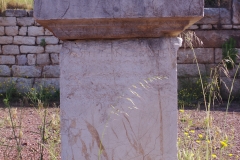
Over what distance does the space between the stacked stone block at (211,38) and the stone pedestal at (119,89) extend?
5.55m

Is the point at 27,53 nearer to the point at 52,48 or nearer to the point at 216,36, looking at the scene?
the point at 52,48

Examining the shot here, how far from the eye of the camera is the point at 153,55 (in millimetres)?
1962

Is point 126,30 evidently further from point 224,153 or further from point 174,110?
point 224,153

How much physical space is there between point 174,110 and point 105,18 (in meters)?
0.59

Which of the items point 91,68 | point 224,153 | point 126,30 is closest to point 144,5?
point 126,30

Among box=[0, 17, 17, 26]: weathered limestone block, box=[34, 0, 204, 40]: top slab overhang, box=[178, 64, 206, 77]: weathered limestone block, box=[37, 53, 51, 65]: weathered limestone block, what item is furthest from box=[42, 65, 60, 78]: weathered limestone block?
box=[34, 0, 204, 40]: top slab overhang

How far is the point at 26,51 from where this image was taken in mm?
7781

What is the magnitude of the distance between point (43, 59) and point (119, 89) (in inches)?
238

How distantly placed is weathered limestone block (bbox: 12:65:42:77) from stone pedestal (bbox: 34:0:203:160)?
5911 millimetres

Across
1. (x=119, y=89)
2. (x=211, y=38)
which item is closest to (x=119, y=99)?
(x=119, y=89)

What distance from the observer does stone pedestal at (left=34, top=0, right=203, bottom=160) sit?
1.93 meters

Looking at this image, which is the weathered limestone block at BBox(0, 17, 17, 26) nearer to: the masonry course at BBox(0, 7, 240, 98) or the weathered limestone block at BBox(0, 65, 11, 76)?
the masonry course at BBox(0, 7, 240, 98)

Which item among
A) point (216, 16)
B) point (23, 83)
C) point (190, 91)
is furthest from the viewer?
point (23, 83)

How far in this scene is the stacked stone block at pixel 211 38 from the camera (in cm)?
742
